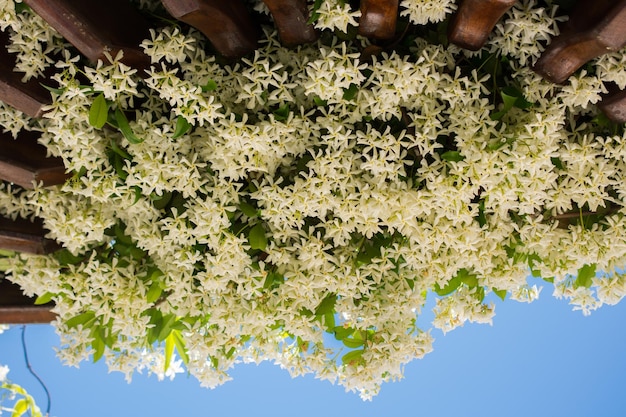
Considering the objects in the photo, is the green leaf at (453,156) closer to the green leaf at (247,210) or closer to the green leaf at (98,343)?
the green leaf at (247,210)

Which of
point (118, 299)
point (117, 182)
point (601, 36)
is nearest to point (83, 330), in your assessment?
point (118, 299)

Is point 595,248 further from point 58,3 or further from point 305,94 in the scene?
point 58,3

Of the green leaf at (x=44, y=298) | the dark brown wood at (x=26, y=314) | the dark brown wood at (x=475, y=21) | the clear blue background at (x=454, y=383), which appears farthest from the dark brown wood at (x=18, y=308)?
the clear blue background at (x=454, y=383)

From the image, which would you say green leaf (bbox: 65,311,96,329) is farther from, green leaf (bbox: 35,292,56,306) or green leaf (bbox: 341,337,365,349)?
green leaf (bbox: 341,337,365,349)

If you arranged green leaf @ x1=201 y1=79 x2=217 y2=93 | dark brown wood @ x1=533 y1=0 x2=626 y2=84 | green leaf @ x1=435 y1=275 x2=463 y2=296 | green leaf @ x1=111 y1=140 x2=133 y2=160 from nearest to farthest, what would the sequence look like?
dark brown wood @ x1=533 y1=0 x2=626 y2=84, green leaf @ x1=201 y1=79 x2=217 y2=93, green leaf @ x1=111 y1=140 x2=133 y2=160, green leaf @ x1=435 y1=275 x2=463 y2=296

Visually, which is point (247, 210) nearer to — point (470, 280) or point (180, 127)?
point (180, 127)

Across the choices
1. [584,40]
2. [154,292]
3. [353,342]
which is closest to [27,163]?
[154,292]

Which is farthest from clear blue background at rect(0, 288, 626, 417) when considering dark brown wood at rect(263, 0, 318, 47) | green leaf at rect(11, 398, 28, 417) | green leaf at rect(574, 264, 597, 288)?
dark brown wood at rect(263, 0, 318, 47)
